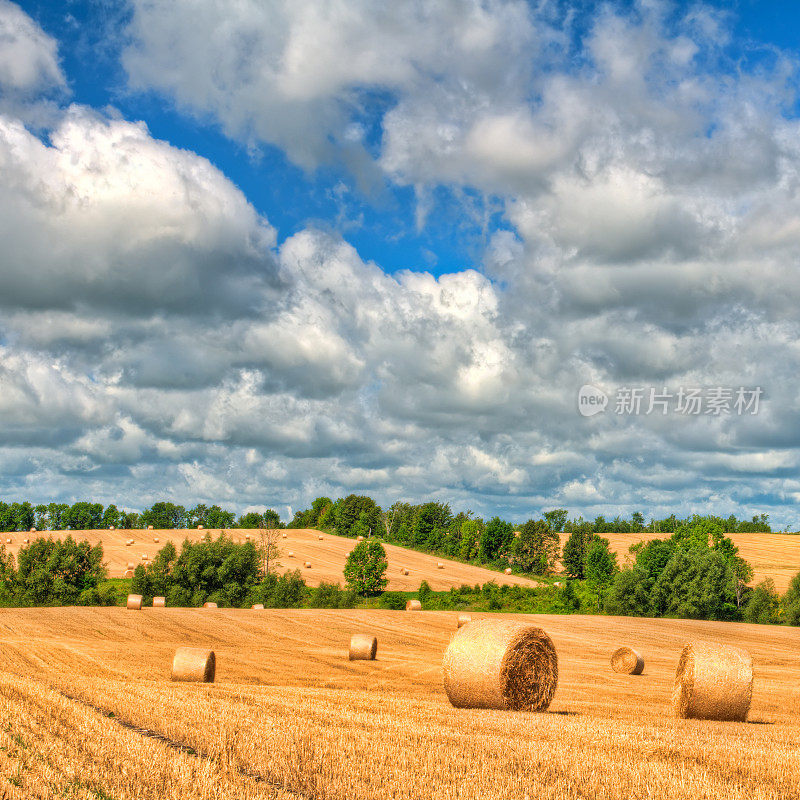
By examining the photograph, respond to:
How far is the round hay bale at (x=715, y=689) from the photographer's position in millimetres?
17531

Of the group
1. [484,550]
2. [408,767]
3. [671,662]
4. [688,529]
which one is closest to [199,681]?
[408,767]

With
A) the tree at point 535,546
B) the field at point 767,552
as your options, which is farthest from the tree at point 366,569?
the tree at point 535,546

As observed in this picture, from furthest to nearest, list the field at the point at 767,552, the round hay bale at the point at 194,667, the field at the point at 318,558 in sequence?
1. the field at the point at 767,552
2. the field at the point at 318,558
3. the round hay bale at the point at 194,667

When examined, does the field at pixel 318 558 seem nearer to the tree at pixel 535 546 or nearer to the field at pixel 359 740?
the tree at pixel 535 546

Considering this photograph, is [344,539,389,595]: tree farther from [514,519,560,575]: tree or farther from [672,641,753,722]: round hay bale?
[672,641,753,722]: round hay bale

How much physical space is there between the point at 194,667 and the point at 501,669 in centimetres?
876

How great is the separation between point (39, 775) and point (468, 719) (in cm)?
754

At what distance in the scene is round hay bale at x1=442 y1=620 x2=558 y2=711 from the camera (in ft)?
54.7

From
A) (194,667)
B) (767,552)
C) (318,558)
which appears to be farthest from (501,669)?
(767,552)

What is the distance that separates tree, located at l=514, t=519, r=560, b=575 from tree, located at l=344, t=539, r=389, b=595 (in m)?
38.3

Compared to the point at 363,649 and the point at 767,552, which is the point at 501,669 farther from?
the point at 767,552

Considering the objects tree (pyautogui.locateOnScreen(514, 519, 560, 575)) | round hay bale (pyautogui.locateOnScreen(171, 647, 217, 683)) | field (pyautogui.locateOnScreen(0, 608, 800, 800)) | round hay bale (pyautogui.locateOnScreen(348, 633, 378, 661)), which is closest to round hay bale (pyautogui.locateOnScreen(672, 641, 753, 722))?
field (pyautogui.locateOnScreen(0, 608, 800, 800))

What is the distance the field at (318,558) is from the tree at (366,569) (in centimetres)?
247

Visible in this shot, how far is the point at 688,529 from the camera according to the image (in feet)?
302
